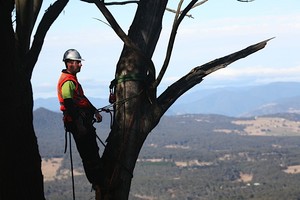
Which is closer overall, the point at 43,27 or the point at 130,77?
the point at 130,77

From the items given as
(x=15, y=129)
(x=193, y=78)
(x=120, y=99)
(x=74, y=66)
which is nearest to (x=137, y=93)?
(x=120, y=99)

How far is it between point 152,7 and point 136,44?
16.5 inches

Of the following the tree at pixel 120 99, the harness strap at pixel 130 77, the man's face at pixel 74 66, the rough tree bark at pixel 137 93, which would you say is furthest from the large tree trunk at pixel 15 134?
the man's face at pixel 74 66

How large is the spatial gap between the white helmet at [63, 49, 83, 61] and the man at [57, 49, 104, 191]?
35 cm

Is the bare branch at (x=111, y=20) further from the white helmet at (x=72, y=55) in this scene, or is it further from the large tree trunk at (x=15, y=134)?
the white helmet at (x=72, y=55)

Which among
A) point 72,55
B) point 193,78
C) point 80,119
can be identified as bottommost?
point 80,119

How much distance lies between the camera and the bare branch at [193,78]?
587cm

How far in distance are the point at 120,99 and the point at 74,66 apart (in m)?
1.05

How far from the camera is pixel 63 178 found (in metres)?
179

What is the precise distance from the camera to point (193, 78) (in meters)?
5.87

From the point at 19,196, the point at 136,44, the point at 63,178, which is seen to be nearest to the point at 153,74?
the point at 136,44

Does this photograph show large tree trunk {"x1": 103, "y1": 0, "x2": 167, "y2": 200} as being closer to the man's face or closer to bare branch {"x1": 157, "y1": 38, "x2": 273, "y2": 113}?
bare branch {"x1": 157, "y1": 38, "x2": 273, "y2": 113}

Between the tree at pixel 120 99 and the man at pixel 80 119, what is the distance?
26cm

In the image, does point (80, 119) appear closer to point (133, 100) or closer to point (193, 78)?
point (133, 100)
